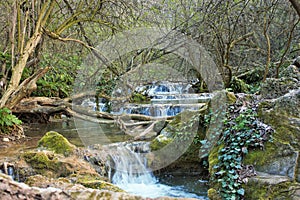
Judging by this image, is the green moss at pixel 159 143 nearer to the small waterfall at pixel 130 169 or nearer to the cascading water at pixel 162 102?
the small waterfall at pixel 130 169

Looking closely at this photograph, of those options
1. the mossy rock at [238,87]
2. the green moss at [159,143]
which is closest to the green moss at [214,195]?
the green moss at [159,143]

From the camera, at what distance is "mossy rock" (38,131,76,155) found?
5.53m

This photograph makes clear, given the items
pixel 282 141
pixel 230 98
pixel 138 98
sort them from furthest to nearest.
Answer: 1. pixel 138 98
2. pixel 230 98
3. pixel 282 141

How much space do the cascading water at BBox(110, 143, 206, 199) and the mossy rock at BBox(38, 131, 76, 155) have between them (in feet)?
2.92

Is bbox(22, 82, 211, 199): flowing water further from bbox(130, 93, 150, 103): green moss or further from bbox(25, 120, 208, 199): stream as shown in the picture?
bbox(130, 93, 150, 103): green moss

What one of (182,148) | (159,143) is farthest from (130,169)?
(182,148)

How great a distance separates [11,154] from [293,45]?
10.2 meters

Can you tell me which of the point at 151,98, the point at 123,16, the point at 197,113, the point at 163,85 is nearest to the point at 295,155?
the point at 197,113

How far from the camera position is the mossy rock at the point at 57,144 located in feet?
18.1

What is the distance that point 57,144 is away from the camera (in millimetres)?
5695

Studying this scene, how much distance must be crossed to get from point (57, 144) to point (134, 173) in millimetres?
1612

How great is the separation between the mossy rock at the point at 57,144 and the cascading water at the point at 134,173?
0.89 m

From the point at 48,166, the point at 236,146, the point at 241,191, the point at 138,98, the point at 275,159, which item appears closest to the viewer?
the point at 241,191

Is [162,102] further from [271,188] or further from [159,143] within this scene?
[271,188]
